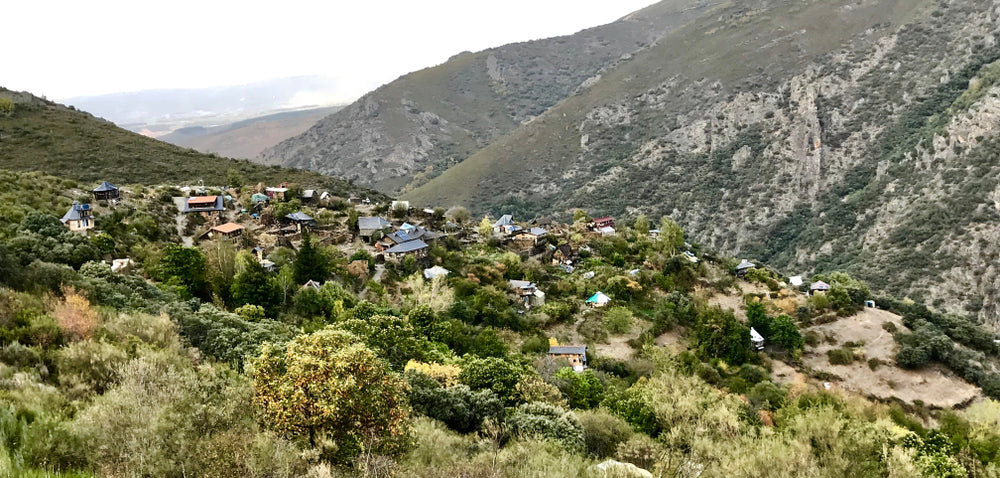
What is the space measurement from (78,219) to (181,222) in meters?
8.75

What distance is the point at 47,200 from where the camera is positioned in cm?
3083

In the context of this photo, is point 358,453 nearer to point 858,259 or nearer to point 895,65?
point 858,259

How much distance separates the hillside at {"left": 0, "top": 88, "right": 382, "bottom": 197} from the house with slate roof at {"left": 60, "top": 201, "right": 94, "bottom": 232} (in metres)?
22.1

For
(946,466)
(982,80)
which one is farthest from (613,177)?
(946,466)

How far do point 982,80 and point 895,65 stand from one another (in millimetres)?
19212

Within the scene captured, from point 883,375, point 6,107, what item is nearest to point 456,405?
point 883,375

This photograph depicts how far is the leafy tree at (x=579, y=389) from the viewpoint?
68.4 feet

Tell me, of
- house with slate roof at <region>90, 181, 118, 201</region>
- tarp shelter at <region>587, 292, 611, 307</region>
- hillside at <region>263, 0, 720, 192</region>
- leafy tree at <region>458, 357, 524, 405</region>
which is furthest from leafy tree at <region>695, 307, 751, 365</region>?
hillside at <region>263, 0, 720, 192</region>

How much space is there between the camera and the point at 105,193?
3447cm

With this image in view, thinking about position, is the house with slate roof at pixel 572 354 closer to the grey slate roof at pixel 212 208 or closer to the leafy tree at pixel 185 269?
the leafy tree at pixel 185 269

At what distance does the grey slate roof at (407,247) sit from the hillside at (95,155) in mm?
20998

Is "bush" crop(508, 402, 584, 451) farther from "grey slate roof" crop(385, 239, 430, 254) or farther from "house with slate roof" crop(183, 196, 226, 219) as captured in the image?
"house with slate roof" crop(183, 196, 226, 219)

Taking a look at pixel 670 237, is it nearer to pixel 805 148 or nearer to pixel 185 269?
pixel 185 269

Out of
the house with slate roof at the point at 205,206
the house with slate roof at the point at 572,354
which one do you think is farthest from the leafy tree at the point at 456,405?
the house with slate roof at the point at 205,206
